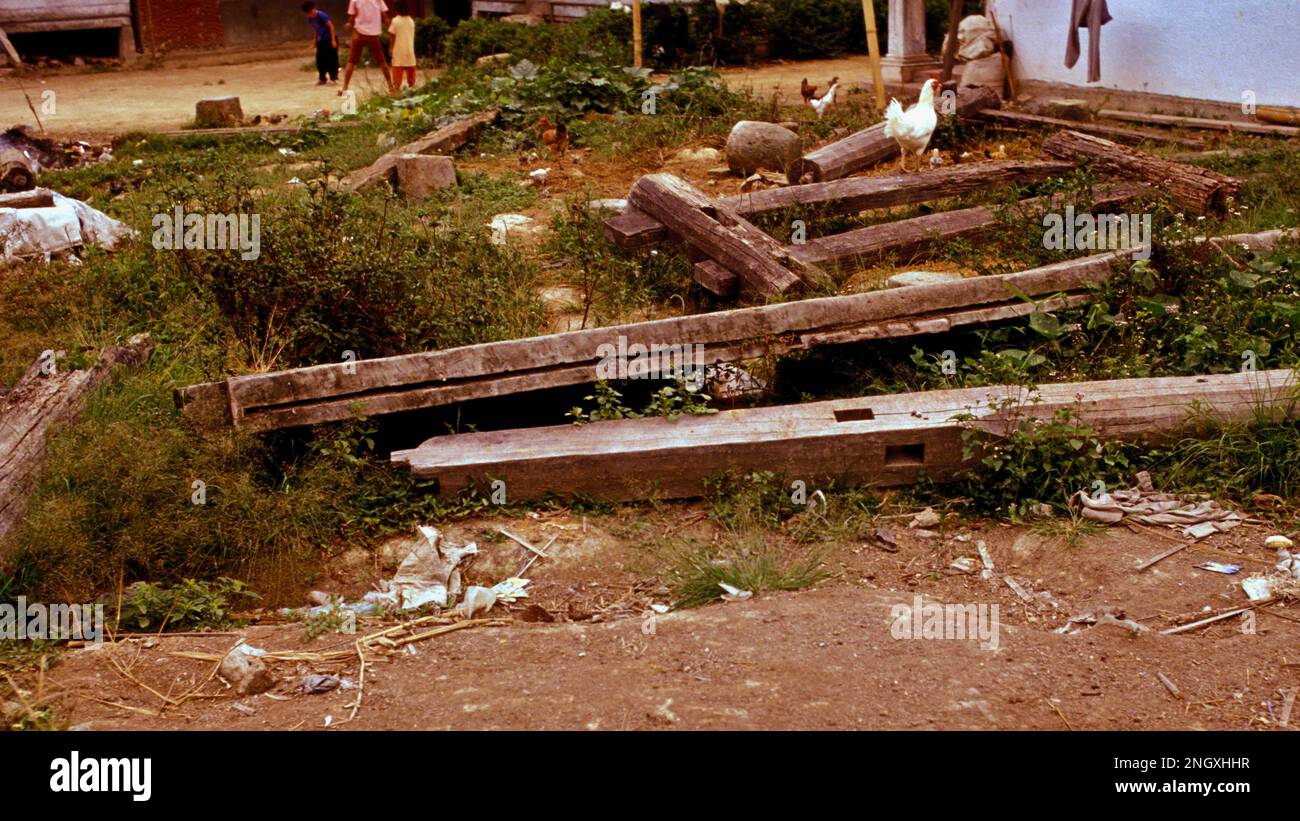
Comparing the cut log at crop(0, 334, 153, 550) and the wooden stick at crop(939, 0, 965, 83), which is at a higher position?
the wooden stick at crop(939, 0, 965, 83)

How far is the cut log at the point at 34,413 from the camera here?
4855 mm

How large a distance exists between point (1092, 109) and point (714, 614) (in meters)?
9.85

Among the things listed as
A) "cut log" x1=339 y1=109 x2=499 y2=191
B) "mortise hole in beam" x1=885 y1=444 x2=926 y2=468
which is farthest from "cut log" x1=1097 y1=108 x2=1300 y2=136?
"mortise hole in beam" x1=885 y1=444 x2=926 y2=468

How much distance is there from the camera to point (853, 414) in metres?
5.39

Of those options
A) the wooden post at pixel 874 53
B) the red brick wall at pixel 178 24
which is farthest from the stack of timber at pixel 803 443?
the red brick wall at pixel 178 24

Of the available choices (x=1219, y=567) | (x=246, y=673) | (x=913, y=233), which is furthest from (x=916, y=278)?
(x=246, y=673)

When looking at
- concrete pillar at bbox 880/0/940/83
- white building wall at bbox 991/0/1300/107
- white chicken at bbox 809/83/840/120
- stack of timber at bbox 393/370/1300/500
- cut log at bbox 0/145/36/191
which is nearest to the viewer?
stack of timber at bbox 393/370/1300/500

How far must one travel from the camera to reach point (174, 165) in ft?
27.4

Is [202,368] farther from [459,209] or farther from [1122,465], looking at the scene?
[1122,465]

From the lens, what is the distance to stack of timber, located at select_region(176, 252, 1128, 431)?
5.27 metres

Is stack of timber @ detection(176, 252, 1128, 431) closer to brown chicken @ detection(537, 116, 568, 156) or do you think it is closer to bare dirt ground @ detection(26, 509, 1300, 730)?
bare dirt ground @ detection(26, 509, 1300, 730)

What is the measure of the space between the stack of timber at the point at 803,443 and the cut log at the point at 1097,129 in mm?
5557

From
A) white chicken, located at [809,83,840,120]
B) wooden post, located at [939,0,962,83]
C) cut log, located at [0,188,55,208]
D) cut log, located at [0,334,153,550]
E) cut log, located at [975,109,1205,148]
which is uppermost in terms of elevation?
wooden post, located at [939,0,962,83]

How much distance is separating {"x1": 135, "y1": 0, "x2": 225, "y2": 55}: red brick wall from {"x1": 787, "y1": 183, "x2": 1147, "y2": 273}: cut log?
16.2m
